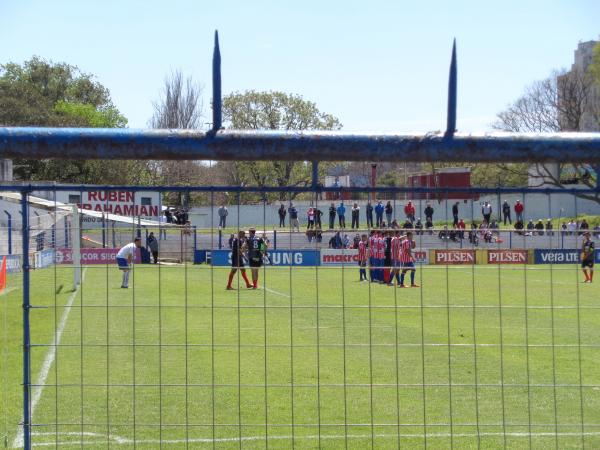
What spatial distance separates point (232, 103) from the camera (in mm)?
66438

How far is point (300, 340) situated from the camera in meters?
15.6

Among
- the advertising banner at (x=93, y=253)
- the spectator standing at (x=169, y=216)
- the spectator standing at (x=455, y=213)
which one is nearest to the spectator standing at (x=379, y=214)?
the spectator standing at (x=455, y=213)

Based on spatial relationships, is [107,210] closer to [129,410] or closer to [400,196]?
[400,196]

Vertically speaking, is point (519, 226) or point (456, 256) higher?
point (519, 226)

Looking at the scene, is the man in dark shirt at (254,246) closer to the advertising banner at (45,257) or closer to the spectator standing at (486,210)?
the spectator standing at (486,210)

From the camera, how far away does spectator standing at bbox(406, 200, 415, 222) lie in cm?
531

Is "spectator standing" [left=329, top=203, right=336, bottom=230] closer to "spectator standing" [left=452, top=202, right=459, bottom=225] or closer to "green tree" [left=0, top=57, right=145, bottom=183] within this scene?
"spectator standing" [left=452, top=202, right=459, bottom=225]

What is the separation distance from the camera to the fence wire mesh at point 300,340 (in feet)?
18.4

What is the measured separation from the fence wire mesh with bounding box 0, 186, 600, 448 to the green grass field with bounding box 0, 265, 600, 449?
0.15 ft

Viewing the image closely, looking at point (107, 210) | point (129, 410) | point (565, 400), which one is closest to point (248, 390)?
point (129, 410)

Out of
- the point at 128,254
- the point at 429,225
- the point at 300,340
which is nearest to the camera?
the point at 429,225

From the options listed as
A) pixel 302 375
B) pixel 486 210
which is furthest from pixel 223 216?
pixel 302 375

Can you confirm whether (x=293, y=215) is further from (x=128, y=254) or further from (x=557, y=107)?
(x=557, y=107)

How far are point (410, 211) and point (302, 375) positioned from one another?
7316 mm
